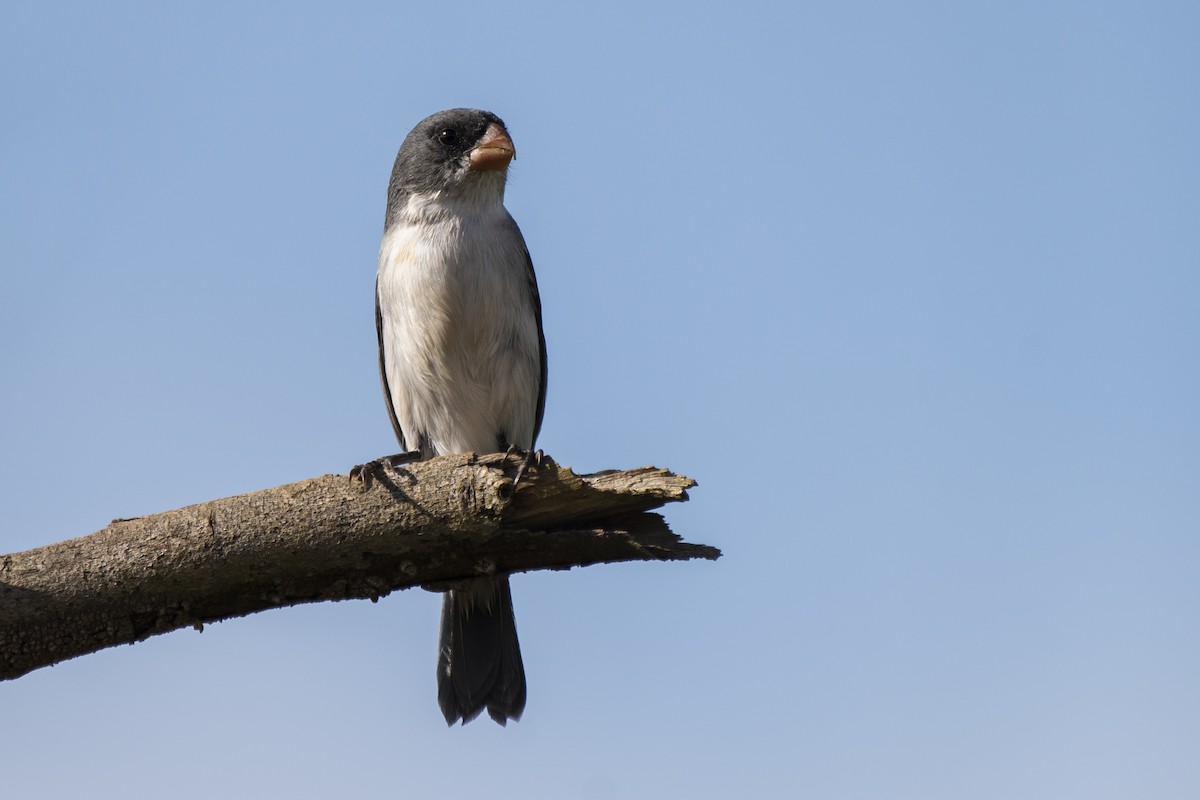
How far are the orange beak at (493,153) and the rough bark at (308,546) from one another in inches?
90.0

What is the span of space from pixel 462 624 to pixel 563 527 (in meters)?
2.16

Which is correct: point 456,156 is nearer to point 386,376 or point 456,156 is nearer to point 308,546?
point 386,376

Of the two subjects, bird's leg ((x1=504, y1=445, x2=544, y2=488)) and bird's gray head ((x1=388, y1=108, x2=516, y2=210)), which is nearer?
bird's leg ((x1=504, y1=445, x2=544, y2=488))

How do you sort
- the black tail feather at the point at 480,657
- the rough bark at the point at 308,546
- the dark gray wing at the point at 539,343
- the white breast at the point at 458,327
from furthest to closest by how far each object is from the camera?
1. the dark gray wing at the point at 539,343
2. the black tail feather at the point at 480,657
3. the white breast at the point at 458,327
4. the rough bark at the point at 308,546

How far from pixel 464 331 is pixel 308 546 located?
76.2 inches

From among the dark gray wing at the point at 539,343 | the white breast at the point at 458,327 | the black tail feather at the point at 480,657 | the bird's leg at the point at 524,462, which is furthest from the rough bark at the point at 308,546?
the dark gray wing at the point at 539,343

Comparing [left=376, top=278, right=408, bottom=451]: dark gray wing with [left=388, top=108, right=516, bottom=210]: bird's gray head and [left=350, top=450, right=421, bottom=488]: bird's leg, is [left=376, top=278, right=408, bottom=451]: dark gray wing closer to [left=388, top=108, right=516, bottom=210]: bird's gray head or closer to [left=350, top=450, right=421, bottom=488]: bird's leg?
[left=388, top=108, right=516, bottom=210]: bird's gray head

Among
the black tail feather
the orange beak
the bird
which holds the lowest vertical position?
the black tail feather

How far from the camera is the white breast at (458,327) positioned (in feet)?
18.6

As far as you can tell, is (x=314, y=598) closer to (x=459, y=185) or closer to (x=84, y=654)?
(x=84, y=654)

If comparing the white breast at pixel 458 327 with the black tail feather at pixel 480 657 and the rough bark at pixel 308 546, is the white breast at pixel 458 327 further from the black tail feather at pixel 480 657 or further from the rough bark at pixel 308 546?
the rough bark at pixel 308 546

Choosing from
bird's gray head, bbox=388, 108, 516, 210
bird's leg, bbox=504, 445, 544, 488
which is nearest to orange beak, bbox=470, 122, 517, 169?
bird's gray head, bbox=388, 108, 516, 210

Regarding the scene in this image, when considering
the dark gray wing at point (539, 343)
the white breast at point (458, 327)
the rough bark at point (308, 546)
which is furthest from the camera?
the dark gray wing at point (539, 343)

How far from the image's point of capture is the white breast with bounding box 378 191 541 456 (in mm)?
5664
